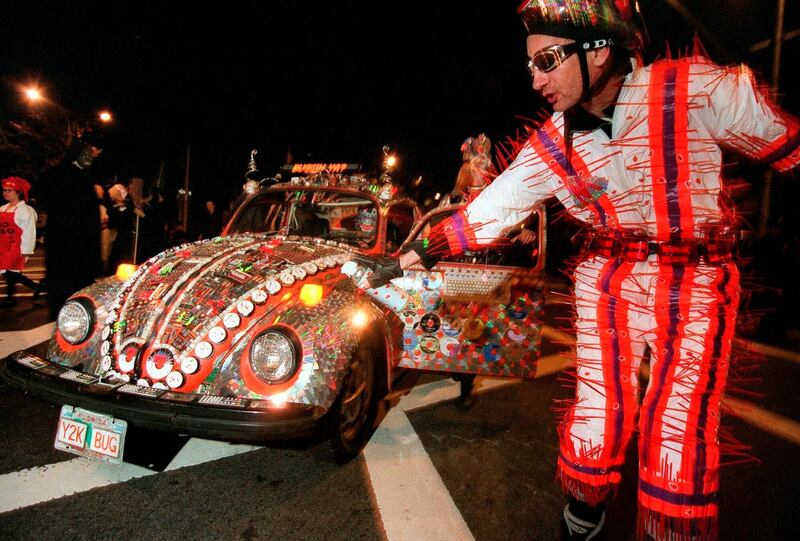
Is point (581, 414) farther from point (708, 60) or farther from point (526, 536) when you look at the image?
point (708, 60)

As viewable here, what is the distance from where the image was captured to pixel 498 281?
3238 mm

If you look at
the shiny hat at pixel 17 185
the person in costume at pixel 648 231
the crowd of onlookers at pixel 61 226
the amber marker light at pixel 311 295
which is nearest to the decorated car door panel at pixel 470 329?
the amber marker light at pixel 311 295

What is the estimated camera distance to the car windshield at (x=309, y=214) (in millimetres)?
4059

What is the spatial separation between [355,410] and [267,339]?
826 millimetres

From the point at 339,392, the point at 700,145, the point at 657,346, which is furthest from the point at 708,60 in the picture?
the point at 339,392

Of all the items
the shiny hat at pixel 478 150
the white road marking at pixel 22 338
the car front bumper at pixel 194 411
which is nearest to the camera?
the car front bumper at pixel 194 411

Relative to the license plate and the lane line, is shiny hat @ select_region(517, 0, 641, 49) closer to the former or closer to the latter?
the lane line

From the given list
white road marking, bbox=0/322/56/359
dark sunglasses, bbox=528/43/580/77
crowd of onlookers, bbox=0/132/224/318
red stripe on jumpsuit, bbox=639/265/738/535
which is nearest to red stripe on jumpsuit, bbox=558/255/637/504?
red stripe on jumpsuit, bbox=639/265/738/535

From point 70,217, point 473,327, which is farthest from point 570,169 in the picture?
point 70,217

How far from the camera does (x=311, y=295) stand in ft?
9.12

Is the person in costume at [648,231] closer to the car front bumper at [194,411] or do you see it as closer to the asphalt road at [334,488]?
the asphalt road at [334,488]

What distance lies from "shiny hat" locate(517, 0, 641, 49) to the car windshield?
2.57m

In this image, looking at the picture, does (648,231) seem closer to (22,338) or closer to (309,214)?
(309,214)

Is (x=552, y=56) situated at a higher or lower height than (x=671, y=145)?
higher
